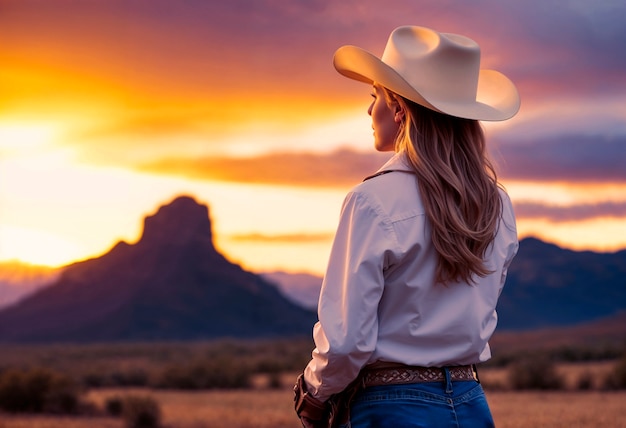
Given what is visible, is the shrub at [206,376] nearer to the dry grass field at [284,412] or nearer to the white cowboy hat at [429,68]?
the dry grass field at [284,412]

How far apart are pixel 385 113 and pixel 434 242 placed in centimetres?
53

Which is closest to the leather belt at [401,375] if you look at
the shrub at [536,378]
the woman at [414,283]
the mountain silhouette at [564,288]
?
the woman at [414,283]

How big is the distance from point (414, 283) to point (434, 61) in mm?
756

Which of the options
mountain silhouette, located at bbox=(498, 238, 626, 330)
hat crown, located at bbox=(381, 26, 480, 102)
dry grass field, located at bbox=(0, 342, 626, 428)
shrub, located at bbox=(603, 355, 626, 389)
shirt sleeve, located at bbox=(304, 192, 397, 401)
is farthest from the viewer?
mountain silhouette, located at bbox=(498, 238, 626, 330)

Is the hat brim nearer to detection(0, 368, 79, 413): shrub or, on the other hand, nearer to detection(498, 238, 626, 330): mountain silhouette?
detection(0, 368, 79, 413): shrub

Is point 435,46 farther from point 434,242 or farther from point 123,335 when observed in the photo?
point 123,335

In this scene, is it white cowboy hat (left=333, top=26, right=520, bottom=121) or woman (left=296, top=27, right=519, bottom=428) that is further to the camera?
white cowboy hat (left=333, top=26, right=520, bottom=121)

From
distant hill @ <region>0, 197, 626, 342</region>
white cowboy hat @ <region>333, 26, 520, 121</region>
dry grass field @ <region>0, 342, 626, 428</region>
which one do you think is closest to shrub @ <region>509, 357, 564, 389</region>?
dry grass field @ <region>0, 342, 626, 428</region>

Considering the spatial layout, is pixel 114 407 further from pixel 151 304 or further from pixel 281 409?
pixel 151 304

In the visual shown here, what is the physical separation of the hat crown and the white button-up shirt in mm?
349

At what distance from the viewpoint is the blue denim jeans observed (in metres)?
2.39

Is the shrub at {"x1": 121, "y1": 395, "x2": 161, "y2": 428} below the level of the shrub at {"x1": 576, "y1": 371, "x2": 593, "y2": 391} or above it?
above

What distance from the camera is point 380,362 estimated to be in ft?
7.97

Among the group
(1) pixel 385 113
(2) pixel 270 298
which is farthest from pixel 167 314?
(1) pixel 385 113
